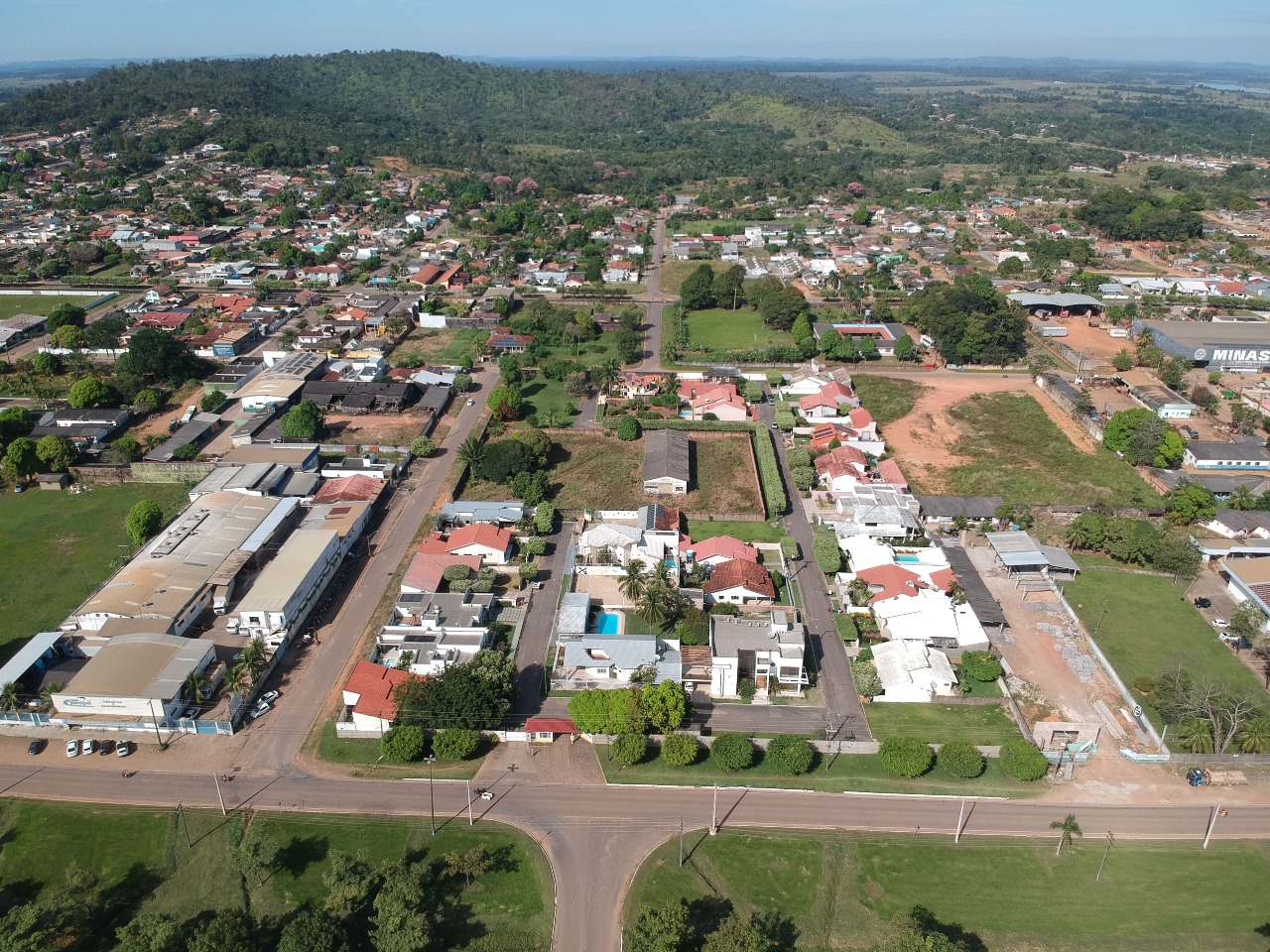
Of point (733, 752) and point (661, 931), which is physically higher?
point (661, 931)

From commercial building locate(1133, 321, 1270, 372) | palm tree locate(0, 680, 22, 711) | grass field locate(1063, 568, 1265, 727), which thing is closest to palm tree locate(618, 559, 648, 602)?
grass field locate(1063, 568, 1265, 727)

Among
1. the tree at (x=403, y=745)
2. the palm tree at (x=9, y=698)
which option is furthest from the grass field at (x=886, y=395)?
the palm tree at (x=9, y=698)

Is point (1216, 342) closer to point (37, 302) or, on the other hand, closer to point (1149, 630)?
point (1149, 630)

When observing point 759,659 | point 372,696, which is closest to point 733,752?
point 759,659

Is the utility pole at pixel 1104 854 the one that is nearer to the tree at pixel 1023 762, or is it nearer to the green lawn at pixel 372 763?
the tree at pixel 1023 762

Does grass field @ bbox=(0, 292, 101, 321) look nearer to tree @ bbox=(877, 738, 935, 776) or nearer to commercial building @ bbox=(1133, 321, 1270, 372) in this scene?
tree @ bbox=(877, 738, 935, 776)

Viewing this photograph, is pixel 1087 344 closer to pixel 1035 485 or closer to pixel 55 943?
pixel 1035 485
